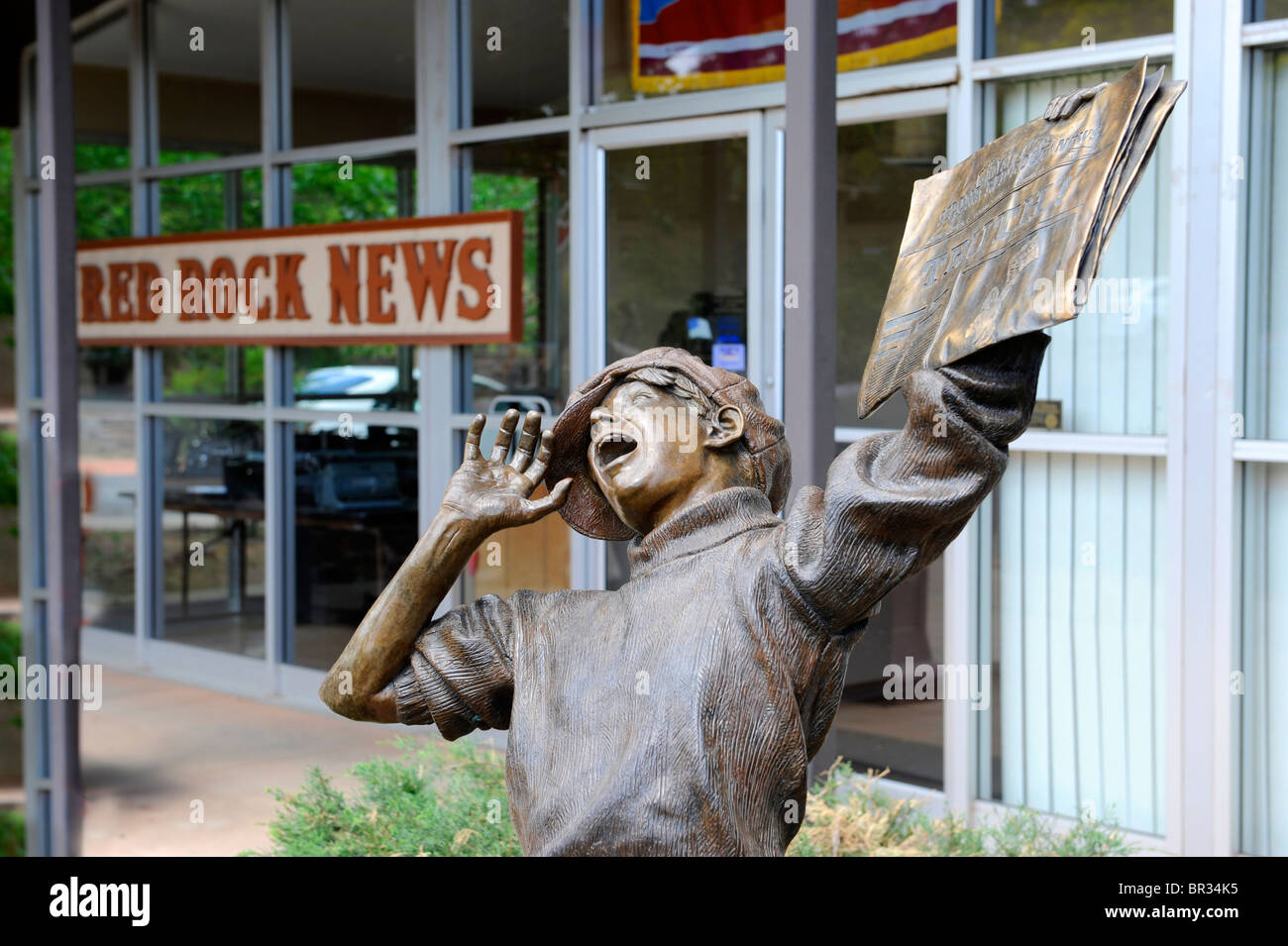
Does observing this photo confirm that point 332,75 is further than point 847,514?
Yes

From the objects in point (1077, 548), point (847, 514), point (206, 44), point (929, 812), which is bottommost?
point (929, 812)

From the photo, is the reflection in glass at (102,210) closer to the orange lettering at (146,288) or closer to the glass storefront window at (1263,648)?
the orange lettering at (146,288)

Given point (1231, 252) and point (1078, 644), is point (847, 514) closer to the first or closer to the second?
point (1231, 252)

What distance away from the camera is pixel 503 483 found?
232 cm

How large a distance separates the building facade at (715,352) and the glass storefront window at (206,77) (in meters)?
0.02

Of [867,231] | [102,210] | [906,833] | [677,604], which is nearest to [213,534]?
[102,210]

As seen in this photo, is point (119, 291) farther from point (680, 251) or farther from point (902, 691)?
point (902, 691)

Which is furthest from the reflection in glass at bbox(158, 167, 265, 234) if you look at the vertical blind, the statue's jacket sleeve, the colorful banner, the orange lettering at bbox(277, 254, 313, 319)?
the statue's jacket sleeve

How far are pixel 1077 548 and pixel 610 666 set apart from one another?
11.3ft

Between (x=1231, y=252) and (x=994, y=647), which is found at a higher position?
(x=1231, y=252)

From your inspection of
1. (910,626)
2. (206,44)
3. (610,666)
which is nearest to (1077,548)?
(910,626)

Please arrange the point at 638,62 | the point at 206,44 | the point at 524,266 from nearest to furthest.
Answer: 1. the point at 638,62
2. the point at 524,266
3. the point at 206,44

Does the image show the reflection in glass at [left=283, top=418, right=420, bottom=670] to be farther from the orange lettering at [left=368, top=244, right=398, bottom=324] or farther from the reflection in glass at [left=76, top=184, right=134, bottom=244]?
the reflection in glass at [left=76, top=184, right=134, bottom=244]

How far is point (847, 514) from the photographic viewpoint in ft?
6.57
